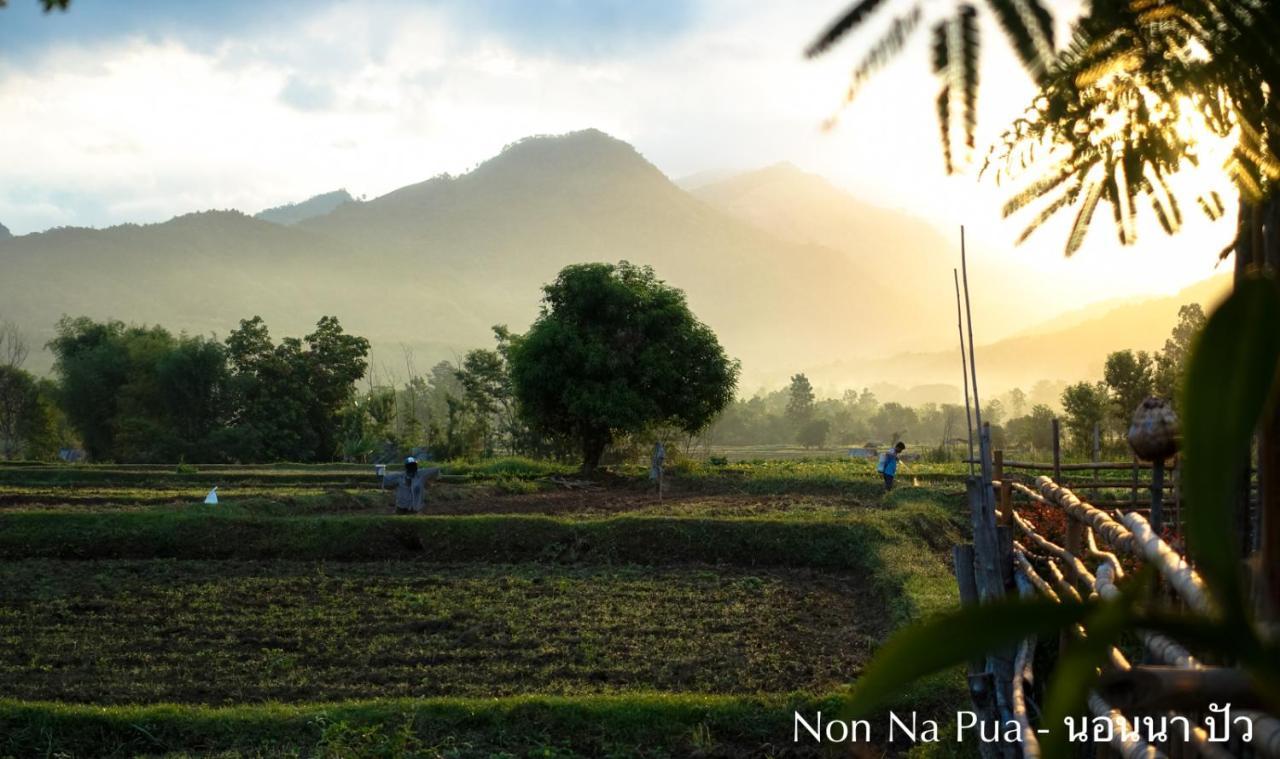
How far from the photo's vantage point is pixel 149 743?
6.67 m

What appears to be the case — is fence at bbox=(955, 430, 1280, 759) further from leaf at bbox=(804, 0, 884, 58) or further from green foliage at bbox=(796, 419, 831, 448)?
green foliage at bbox=(796, 419, 831, 448)

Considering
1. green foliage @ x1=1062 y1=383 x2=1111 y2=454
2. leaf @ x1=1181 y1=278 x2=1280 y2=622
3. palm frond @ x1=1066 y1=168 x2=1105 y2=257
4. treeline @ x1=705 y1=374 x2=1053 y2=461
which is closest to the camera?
leaf @ x1=1181 y1=278 x2=1280 y2=622

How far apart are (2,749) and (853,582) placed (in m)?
9.72

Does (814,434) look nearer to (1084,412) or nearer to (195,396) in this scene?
(1084,412)

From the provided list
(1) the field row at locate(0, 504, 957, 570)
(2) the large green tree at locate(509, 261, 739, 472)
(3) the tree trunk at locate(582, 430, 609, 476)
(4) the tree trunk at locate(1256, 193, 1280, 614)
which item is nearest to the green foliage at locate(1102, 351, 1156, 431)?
(2) the large green tree at locate(509, 261, 739, 472)

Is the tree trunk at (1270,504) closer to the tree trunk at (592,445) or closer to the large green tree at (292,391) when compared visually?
the tree trunk at (592,445)

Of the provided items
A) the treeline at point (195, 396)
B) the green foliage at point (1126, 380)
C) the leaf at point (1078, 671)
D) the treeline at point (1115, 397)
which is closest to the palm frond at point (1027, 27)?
the leaf at point (1078, 671)

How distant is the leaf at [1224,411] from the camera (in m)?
0.65

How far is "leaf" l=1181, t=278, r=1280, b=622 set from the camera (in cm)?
65

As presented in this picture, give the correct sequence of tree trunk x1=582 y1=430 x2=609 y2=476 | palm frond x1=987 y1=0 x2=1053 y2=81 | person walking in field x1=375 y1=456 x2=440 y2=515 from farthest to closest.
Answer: tree trunk x1=582 y1=430 x2=609 y2=476, person walking in field x1=375 y1=456 x2=440 y2=515, palm frond x1=987 y1=0 x2=1053 y2=81

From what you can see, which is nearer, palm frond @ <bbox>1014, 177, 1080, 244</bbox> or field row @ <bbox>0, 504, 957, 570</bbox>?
palm frond @ <bbox>1014, 177, 1080, 244</bbox>

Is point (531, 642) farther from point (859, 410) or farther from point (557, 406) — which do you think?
point (859, 410)

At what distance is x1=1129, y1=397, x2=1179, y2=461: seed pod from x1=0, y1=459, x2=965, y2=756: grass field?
10.8 ft

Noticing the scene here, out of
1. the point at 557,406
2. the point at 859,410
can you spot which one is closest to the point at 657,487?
the point at 557,406
